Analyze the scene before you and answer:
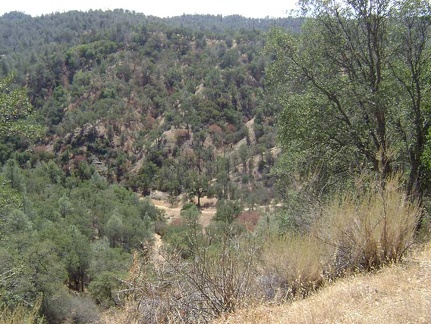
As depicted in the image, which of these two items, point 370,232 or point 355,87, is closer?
point 370,232

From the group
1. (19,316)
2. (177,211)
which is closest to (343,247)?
(19,316)

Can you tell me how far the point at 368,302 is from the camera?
336cm

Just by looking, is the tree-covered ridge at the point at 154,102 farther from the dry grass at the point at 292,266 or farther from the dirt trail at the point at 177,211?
the dry grass at the point at 292,266

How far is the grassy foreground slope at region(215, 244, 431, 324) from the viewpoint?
2971mm

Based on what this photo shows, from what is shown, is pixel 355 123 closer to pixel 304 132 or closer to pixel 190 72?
pixel 304 132

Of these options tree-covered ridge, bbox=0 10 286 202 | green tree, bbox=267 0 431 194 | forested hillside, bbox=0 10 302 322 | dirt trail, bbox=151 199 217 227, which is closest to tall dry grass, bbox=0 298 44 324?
green tree, bbox=267 0 431 194

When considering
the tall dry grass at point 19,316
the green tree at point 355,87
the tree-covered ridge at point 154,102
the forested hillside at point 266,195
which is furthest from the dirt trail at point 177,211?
the tall dry grass at point 19,316

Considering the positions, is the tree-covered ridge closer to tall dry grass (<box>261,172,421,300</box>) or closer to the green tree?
the green tree

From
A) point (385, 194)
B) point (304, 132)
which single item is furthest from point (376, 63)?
point (385, 194)

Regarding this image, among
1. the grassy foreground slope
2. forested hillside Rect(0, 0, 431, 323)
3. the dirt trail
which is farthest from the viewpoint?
the dirt trail

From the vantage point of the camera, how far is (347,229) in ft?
14.5

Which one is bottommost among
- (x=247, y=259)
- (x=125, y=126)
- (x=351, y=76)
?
(x=125, y=126)

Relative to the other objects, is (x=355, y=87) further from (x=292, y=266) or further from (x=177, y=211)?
(x=177, y=211)

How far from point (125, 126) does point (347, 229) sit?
70.1 meters
